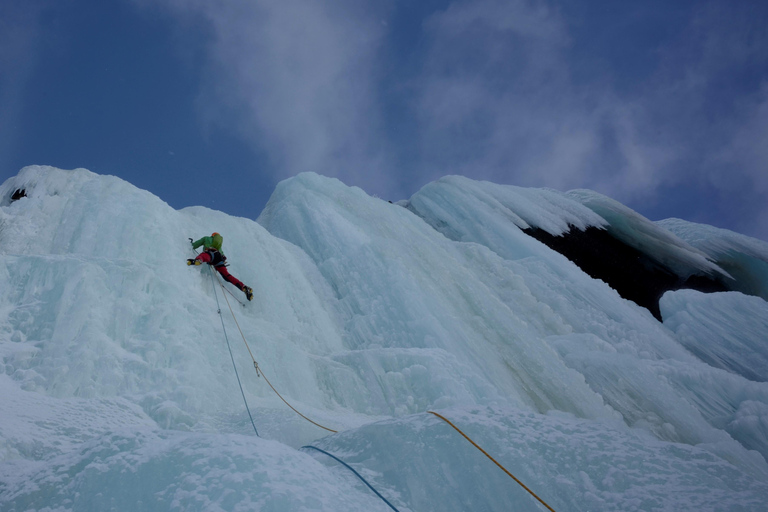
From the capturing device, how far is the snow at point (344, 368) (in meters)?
2.95

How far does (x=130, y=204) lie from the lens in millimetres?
6863

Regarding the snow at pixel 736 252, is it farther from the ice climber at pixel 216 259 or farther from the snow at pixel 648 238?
the ice climber at pixel 216 259

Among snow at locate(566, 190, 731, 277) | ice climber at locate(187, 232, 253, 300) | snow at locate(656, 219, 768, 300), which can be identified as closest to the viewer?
ice climber at locate(187, 232, 253, 300)

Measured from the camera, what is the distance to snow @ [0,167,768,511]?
2.95m

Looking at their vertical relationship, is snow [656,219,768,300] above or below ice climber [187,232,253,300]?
below

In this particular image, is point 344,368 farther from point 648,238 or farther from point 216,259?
point 648,238

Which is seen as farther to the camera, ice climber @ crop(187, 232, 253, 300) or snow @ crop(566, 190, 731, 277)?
snow @ crop(566, 190, 731, 277)

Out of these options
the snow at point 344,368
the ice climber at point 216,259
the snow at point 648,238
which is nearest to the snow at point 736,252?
the snow at point 648,238

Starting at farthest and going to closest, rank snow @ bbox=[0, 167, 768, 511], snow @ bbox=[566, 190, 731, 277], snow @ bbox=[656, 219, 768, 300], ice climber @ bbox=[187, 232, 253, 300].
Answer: snow @ bbox=[656, 219, 768, 300] < snow @ bbox=[566, 190, 731, 277] < ice climber @ bbox=[187, 232, 253, 300] < snow @ bbox=[0, 167, 768, 511]

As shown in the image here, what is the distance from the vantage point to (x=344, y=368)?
20.6 feet

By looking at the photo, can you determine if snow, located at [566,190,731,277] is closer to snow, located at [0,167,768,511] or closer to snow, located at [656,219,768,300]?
snow, located at [0,167,768,511]

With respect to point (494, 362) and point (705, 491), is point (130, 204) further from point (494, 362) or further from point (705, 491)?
point (705, 491)

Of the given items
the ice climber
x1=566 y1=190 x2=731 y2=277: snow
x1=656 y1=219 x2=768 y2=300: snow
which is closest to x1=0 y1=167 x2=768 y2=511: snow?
the ice climber

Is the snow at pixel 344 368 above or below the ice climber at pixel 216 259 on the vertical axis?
below
